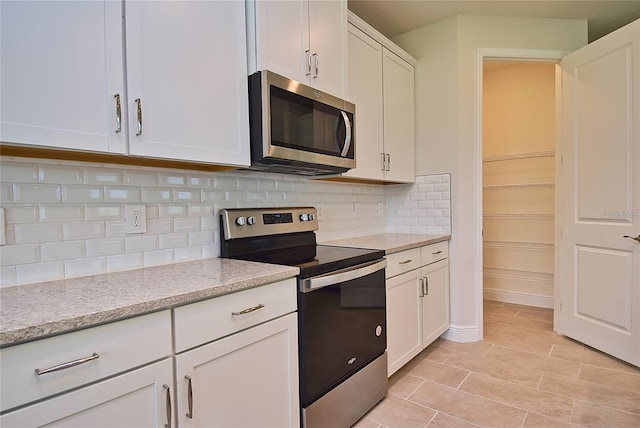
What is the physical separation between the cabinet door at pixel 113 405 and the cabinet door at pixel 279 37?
1.29m

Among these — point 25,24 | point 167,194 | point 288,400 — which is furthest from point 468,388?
point 25,24

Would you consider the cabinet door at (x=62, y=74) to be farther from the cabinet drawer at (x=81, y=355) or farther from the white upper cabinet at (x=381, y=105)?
the white upper cabinet at (x=381, y=105)

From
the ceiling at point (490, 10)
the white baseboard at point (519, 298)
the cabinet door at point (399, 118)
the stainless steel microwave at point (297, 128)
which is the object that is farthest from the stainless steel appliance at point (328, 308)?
the white baseboard at point (519, 298)

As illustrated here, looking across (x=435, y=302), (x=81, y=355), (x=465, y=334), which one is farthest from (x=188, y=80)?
(x=465, y=334)

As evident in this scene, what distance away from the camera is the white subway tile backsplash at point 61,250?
1.23 metres

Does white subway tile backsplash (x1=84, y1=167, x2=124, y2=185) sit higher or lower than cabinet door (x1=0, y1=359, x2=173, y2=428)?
higher

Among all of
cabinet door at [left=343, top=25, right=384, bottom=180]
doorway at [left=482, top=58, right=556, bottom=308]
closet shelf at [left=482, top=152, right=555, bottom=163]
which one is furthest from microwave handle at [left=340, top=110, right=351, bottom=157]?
closet shelf at [left=482, top=152, right=555, bottom=163]

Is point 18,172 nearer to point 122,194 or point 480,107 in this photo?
point 122,194

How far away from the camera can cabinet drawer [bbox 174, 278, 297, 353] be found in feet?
3.49

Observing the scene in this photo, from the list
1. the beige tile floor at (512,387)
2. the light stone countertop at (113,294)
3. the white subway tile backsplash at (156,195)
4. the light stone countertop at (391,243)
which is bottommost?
the beige tile floor at (512,387)

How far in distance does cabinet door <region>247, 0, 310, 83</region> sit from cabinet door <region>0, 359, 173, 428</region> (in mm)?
1291

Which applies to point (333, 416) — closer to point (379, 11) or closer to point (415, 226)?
point (415, 226)

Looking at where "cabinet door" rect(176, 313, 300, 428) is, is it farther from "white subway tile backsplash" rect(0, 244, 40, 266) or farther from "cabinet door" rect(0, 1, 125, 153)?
"cabinet door" rect(0, 1, 125, 153)

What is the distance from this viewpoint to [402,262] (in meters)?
2.21
